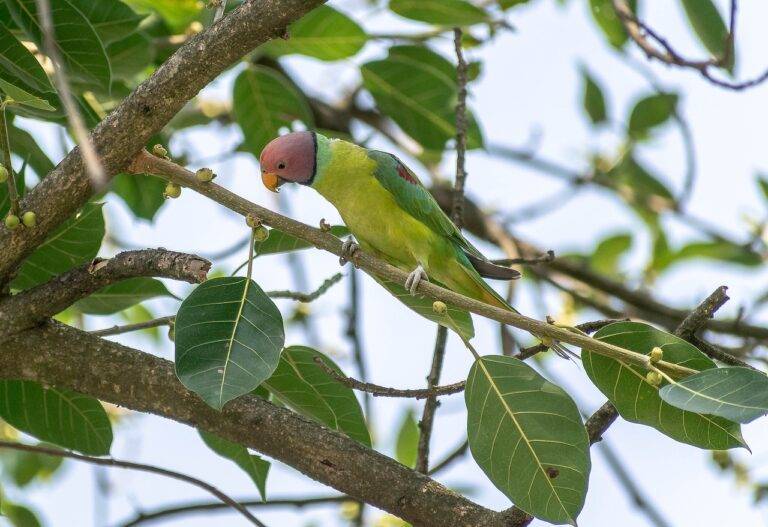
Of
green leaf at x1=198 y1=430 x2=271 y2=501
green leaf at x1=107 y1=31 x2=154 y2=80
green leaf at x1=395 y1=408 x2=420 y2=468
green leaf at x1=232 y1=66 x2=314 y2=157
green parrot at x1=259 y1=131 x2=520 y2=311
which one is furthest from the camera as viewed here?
green leaf at x1=395 y1=408 x2=420 y2=468

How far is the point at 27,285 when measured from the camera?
235 cm

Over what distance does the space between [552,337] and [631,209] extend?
364 cm

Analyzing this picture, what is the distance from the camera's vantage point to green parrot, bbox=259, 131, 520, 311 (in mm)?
2977

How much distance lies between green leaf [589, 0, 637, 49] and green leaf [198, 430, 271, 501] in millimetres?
2315

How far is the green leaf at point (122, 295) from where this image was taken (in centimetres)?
248

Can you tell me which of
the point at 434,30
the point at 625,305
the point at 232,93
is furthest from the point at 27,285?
the point at 625,305

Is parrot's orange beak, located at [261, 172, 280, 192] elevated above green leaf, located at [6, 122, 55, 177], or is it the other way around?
parrot's orange beak, located at [261, 172, 280, 192]

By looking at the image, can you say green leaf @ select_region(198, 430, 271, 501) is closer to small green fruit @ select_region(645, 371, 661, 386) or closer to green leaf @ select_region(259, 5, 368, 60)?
small green fruit @ select_region(645, 371, 661, 386)

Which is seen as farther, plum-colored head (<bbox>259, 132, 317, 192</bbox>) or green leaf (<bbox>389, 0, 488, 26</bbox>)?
green leaf (<bbox>389, 0, 488, 26</bbox>)

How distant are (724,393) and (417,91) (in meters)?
2.04

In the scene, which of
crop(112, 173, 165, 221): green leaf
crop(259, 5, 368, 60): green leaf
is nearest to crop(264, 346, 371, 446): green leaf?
crop(112, 173, 165, 221): green leaf

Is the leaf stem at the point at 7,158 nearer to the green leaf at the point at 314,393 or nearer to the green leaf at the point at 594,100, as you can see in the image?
the green leaf at the point at 314,393

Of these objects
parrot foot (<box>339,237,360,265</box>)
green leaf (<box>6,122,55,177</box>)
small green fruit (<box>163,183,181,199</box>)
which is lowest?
parrot foot (<box>339,237,360,265</box>)

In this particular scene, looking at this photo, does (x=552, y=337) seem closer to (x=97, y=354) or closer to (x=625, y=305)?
(x=97, y=354)
